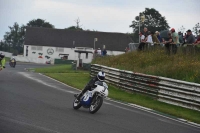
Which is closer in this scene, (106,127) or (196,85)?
(106,127)

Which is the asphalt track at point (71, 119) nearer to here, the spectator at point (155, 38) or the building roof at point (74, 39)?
the spectator at point (155, 38)

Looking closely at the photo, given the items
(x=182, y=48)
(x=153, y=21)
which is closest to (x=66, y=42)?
(x=153, y=21)

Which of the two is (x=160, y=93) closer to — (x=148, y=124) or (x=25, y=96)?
(x=25, y=96)

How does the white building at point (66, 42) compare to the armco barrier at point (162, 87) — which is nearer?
the armco barrier at point (162, 87)

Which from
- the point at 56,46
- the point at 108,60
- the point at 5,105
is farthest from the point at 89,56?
the point at 56,46

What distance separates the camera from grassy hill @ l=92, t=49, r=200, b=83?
21344 mm

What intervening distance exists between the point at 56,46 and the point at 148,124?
89816 millimetres

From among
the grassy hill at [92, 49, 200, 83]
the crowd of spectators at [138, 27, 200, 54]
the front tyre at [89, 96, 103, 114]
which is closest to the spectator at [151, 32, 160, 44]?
the crowd of spectators at [138, 27, 200, 54]

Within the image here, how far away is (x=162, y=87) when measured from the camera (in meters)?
20.1

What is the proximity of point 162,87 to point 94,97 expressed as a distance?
630 centimetres

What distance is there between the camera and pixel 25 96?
17.8 metres

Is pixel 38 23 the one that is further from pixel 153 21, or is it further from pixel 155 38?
pixel 155 38

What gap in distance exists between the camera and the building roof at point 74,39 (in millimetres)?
101500

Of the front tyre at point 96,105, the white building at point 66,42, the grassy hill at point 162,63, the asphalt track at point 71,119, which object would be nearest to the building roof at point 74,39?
the white building at point 66,42
